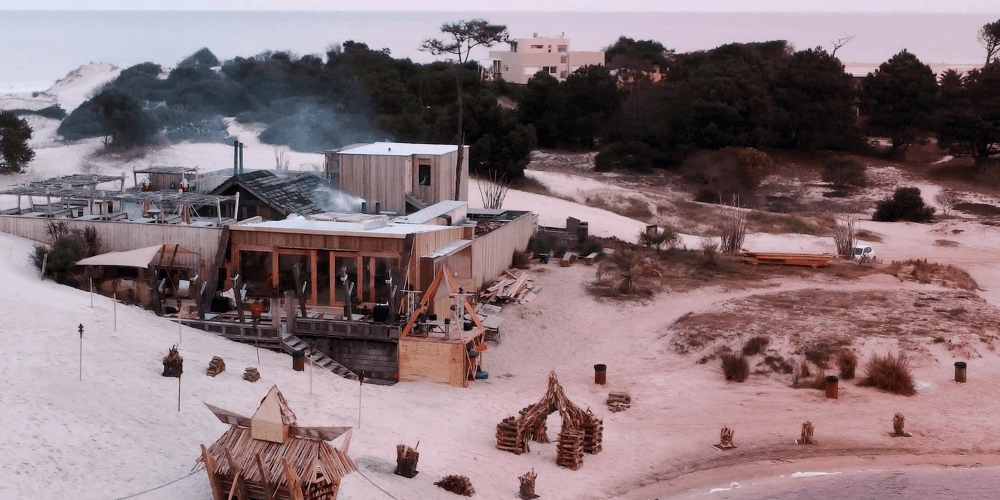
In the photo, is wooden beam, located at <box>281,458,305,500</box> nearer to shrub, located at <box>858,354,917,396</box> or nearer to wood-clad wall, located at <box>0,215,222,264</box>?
wood-clad wall, located at <box>0,215,222,264</box>

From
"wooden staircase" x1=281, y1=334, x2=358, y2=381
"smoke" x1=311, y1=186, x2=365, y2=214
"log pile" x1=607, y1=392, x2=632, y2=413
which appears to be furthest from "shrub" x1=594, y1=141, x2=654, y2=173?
"wooden staircase" x1=281, y1=334, x2=358, y2=381

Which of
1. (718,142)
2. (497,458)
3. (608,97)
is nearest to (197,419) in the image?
(497,458)

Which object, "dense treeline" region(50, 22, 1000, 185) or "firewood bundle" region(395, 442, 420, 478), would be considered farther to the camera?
"dense treeline" region(50, 22, 1000, 185)

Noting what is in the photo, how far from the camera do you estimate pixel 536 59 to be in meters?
102

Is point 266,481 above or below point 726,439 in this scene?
above

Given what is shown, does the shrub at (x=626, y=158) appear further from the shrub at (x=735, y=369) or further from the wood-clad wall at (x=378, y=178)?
the shrub at (x=735, y=369)

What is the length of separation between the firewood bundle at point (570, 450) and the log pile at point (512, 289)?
10.3 m

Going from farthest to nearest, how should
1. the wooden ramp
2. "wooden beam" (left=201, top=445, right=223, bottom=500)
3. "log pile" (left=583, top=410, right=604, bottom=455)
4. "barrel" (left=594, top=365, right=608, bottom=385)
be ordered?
the wooden ramp < "barrel" (left=594, top=365, right=608, bottom=385) < "log pile" (left=583, top=410, right=604, bottom=455) < "wooden beam" (left=201, top=445, right=223, bottom=500)

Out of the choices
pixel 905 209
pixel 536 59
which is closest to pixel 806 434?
pixel 905 209

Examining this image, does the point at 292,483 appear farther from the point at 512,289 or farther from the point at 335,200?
the point at 335,200

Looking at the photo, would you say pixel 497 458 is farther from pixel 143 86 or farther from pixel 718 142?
pixel 143 86

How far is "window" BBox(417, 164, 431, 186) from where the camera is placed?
110 ft

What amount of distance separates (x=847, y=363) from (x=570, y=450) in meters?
8.30

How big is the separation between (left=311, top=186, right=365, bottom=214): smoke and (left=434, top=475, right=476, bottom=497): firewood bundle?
49.4 feet
